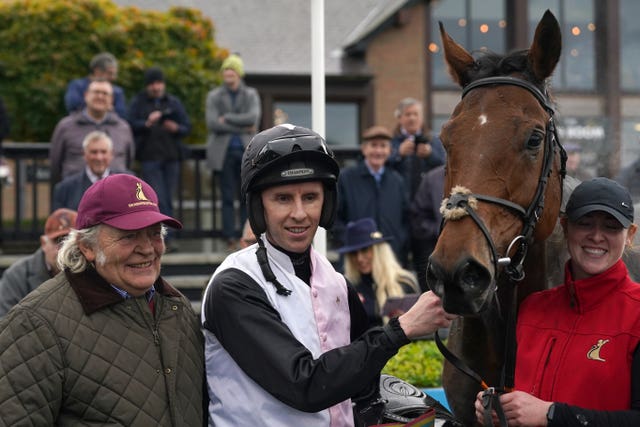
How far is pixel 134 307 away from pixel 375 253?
12.5 ft

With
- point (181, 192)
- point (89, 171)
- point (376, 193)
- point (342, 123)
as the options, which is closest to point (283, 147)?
point (89, 171)

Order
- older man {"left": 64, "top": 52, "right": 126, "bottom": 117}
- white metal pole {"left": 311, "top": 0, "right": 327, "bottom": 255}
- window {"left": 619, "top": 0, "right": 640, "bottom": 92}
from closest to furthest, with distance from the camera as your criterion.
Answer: white metal pole {"left": 311, "top": 0, "right": 327, "bottom": 255}, older man {"left": 64, "top": 52, "right": 126, "bottom": 117}, window {"left": 619, "top": 0, "right": 640, "bottom": 92}

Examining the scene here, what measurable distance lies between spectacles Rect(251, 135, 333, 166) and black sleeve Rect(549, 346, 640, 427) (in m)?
1.08

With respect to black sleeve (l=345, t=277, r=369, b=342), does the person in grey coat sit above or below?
above

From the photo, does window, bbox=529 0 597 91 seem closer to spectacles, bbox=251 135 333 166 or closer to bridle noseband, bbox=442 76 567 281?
bridle noseband, bbox=442 76 567 281

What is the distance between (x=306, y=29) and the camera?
55.0 ft

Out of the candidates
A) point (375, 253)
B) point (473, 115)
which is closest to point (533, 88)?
point (473, 115)

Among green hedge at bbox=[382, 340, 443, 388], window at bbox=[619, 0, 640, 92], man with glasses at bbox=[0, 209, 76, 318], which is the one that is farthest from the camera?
window at bbox=[619, 0, 640, 92]

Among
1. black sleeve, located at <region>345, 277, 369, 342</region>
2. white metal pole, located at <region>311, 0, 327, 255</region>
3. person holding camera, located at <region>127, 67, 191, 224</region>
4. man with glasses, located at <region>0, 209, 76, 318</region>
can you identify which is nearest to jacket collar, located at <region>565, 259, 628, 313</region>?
black sleeve, located at <region>345, 277, 369, 342</region>

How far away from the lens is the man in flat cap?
7.75 m

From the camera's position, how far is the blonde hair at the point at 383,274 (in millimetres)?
6328

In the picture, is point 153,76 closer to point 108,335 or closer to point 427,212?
point 427,212

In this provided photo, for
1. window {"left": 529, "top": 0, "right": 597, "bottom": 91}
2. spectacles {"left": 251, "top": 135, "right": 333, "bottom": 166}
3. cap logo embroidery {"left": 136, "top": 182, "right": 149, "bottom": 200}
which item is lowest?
cap logo embroidery {"left": 136, "top": 182, "right": 149, "bottom": 200}

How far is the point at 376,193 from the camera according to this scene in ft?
25.7
